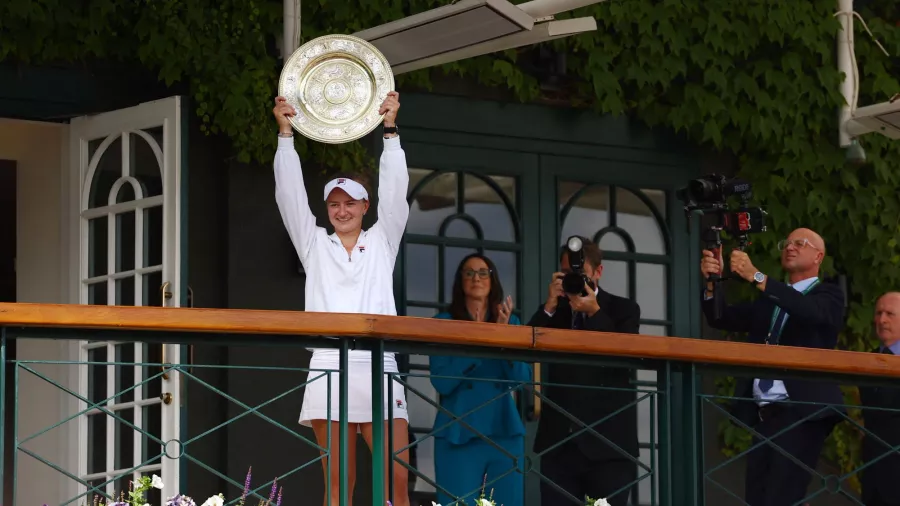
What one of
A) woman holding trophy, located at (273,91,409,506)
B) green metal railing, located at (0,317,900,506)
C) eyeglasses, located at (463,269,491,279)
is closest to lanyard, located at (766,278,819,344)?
eyeglasses, located at (463,269,491,279)

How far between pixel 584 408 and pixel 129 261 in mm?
1982

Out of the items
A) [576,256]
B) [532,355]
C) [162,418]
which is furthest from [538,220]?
[532,355]

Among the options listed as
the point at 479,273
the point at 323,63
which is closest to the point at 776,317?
the point at 479,273

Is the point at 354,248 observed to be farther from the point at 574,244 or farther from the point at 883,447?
the point at 883,447

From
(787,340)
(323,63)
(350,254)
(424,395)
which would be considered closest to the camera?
(424,395)

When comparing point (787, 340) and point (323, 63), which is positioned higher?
point (323, 63)

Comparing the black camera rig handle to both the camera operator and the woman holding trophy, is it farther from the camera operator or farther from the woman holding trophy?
the woman holding trophy

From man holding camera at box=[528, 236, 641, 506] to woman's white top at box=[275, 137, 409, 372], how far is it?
0.75m

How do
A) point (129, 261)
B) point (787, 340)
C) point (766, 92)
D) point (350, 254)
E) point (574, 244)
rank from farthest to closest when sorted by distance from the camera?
point (766, 92) → point (129, 261) → point (787, 340) → point (574, 244) → point (350, 254)

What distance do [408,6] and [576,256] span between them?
174cm

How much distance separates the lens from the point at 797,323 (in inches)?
227

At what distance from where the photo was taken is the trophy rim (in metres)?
5.55

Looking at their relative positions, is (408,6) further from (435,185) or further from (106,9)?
(106,9)

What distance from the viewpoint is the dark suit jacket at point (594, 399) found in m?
5.62
